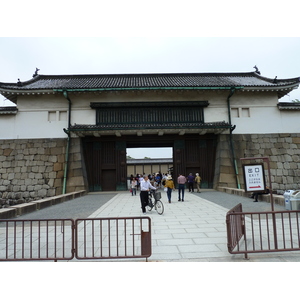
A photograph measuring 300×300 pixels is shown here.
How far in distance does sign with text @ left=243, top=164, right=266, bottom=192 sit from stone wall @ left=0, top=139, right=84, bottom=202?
46.5 feet

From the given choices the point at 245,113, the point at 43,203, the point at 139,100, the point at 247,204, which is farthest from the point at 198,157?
the point at 43,203

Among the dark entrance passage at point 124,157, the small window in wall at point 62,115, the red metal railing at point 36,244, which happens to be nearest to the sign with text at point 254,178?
the red metal railing at point 36,244

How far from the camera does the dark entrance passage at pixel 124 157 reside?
60.3ft

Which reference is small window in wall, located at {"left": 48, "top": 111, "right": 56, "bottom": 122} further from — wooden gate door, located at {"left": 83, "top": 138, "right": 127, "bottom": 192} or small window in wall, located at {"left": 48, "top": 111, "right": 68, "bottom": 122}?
wooden gate door, located at {"left": 83, "top": 138, "right": 127, "bottom": 192}

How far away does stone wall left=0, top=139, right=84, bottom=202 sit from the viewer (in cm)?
1706

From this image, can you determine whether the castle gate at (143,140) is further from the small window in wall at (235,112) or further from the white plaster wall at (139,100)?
the small window in wall at (235,112)

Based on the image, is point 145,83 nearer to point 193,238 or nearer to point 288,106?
point 288,106

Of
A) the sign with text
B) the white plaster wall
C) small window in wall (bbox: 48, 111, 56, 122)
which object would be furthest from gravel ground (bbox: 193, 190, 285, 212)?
small window in wall (bbox: 48, 111, 56, 122)

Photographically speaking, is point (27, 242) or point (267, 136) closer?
point (27, 242)

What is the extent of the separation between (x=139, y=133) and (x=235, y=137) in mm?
7475

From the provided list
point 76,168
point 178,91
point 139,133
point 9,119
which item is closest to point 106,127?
point 139,133

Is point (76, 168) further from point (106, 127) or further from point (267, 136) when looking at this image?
point (267, 136)

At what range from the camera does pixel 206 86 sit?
17.3m

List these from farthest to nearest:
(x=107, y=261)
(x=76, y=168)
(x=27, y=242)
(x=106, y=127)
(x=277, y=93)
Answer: (x=277, y=93) → (x=76, y=168) → (x=106, y=127) → (x=27, y=242) → (x=107, y=261)
